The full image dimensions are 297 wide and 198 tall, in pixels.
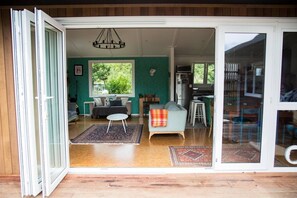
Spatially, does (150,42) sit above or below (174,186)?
above

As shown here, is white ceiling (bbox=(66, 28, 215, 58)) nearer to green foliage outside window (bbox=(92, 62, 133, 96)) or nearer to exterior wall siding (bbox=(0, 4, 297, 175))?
green foliage outside window (bbox=(92, 62, 133, 96))

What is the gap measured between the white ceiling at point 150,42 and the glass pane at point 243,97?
322 centimetres

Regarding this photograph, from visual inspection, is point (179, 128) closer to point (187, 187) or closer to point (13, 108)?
point (187, 187)

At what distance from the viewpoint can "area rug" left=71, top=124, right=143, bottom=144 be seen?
4328 millimetres

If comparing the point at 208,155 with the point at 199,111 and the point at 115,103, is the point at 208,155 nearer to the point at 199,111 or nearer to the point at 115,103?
the point at 199,111

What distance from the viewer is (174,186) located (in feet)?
8.07

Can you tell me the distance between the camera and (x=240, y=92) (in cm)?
278

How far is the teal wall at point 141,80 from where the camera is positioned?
7980 mm

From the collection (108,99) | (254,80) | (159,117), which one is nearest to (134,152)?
(159,117)

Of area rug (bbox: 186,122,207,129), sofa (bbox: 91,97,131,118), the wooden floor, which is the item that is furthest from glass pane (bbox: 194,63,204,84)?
the wooden floor

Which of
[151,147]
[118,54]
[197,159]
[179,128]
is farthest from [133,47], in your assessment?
[197,159]

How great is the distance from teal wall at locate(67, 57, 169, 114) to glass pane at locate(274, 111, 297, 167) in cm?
538

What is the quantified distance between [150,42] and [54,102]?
189 inches

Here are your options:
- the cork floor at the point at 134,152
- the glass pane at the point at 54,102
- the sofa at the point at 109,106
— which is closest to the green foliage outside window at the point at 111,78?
the sofa at the point at 109,106
